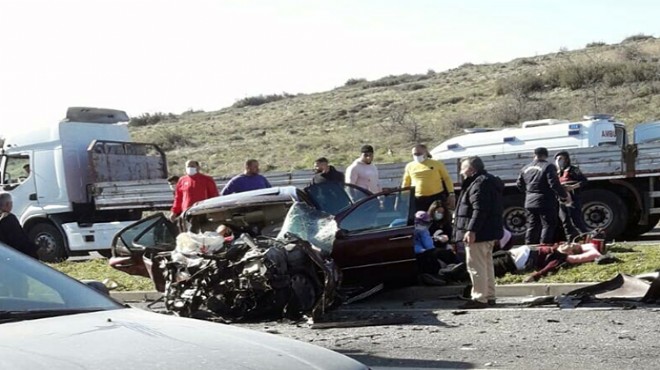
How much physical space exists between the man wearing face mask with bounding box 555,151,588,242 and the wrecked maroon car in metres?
3.57

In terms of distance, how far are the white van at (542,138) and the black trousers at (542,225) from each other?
13.5ft

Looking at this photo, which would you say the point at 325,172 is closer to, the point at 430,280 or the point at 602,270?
the point at 430,280

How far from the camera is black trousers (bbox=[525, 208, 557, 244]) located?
13375mm

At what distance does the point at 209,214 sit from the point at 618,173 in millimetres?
8068

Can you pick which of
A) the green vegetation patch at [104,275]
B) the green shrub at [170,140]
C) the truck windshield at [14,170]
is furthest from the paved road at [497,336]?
the green shrub at [170,140]

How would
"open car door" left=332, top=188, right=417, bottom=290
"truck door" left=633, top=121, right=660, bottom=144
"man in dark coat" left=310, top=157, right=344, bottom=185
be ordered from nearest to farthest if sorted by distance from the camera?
"open car door" left=332, top=188, right=417, bottom=290 < "man in dark coat" left=310, top=157, right=344, bottom=185 < "truck door" left=633, top=121, right=660, bottom=144

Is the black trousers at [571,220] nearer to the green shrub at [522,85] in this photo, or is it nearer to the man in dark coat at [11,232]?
the man in dark coat at [11,232]

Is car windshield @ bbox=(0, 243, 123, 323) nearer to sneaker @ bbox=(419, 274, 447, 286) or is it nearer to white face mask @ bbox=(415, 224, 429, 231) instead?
sneaker @ bbox=(419, 274, 447, 286)

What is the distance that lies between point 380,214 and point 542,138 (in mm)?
8009

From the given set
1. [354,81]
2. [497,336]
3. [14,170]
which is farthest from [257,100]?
[497,336]

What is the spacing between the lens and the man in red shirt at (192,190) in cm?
1451

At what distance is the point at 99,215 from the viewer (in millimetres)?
19484

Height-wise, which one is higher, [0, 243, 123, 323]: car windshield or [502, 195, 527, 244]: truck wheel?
[0, 243, 123, 323]: car windshield

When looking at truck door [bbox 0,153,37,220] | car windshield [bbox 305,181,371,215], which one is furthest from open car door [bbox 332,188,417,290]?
truck door [bbox 0,153,37,220]
